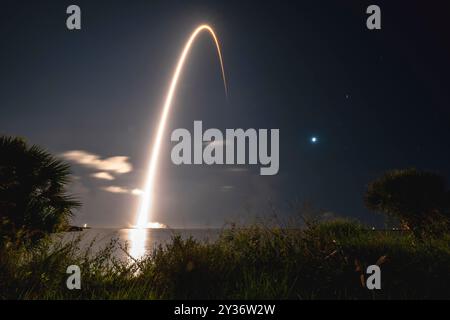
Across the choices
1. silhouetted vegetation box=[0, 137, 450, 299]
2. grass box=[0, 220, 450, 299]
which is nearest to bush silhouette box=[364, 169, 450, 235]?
silhouetted vegetation box=[0, 137, 450, 299]

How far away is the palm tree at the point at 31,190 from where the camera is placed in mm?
11031

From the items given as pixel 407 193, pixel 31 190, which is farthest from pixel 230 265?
pixel 407 193

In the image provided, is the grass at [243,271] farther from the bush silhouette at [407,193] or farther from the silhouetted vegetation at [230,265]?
the bush silhouette at [407,193]

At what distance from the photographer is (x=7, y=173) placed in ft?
38.6

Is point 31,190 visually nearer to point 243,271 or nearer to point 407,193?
point 243,271

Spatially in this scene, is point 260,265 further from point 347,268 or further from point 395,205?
point 395,205

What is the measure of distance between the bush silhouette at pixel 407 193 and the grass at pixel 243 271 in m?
17.8

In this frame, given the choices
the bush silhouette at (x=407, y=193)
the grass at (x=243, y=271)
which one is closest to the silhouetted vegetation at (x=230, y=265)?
the grass at (x=243, y=271)

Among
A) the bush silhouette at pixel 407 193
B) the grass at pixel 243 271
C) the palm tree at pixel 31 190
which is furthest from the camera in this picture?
the bush silhouette at pixel 407 193

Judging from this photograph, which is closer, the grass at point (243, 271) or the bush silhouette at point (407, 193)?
the grass at point (243, 271)

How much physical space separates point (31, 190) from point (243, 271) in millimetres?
6697

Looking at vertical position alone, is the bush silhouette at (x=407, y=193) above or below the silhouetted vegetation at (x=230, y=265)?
above

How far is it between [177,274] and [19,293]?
2389 millimetres
